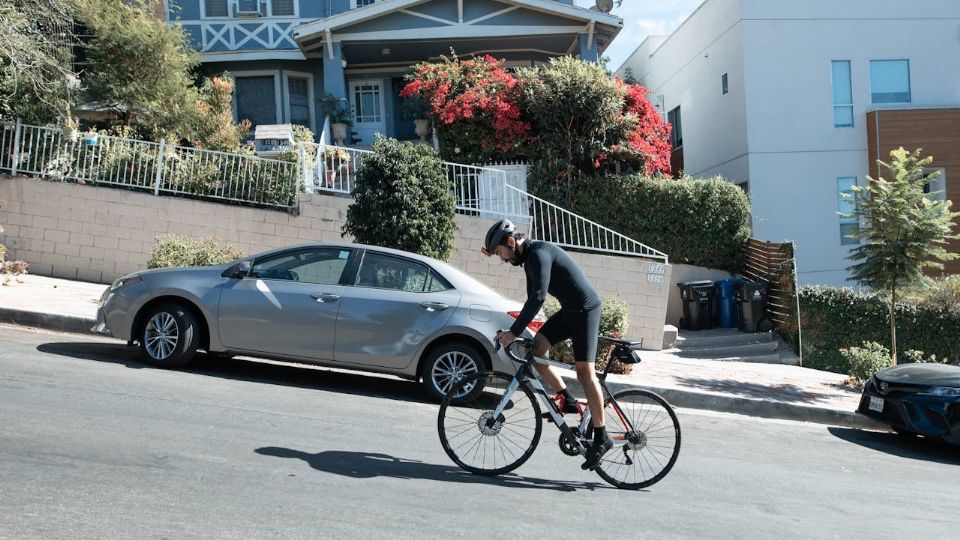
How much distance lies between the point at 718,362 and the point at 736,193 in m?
4.02

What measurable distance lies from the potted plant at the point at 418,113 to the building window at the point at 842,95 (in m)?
9.68

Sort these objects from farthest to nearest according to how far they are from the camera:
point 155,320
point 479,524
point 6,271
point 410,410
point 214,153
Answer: point 214,153 < point 6,271 < point 155,320 < point 410,410 < point 479,524

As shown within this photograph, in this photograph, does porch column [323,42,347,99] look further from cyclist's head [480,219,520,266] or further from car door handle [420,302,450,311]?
cyclist's head [480,219,520,266]

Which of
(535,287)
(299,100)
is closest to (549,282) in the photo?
(535,287)

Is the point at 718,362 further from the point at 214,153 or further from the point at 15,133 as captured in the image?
the point at 15,133

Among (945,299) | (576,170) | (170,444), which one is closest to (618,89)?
(576,170)

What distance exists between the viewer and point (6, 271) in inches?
512

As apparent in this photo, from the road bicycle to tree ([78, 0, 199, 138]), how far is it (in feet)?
37.5

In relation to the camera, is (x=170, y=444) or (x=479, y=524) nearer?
(x=479, y=524)

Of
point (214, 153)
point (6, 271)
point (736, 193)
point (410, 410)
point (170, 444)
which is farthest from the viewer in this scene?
point (736, 193)

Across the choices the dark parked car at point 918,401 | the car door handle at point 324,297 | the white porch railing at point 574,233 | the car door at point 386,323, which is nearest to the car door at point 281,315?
the car door handle at point 324,297

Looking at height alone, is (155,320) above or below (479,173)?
below

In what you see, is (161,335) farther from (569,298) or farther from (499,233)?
(569,298)

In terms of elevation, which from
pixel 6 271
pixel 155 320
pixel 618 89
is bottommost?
pixel 155 320
